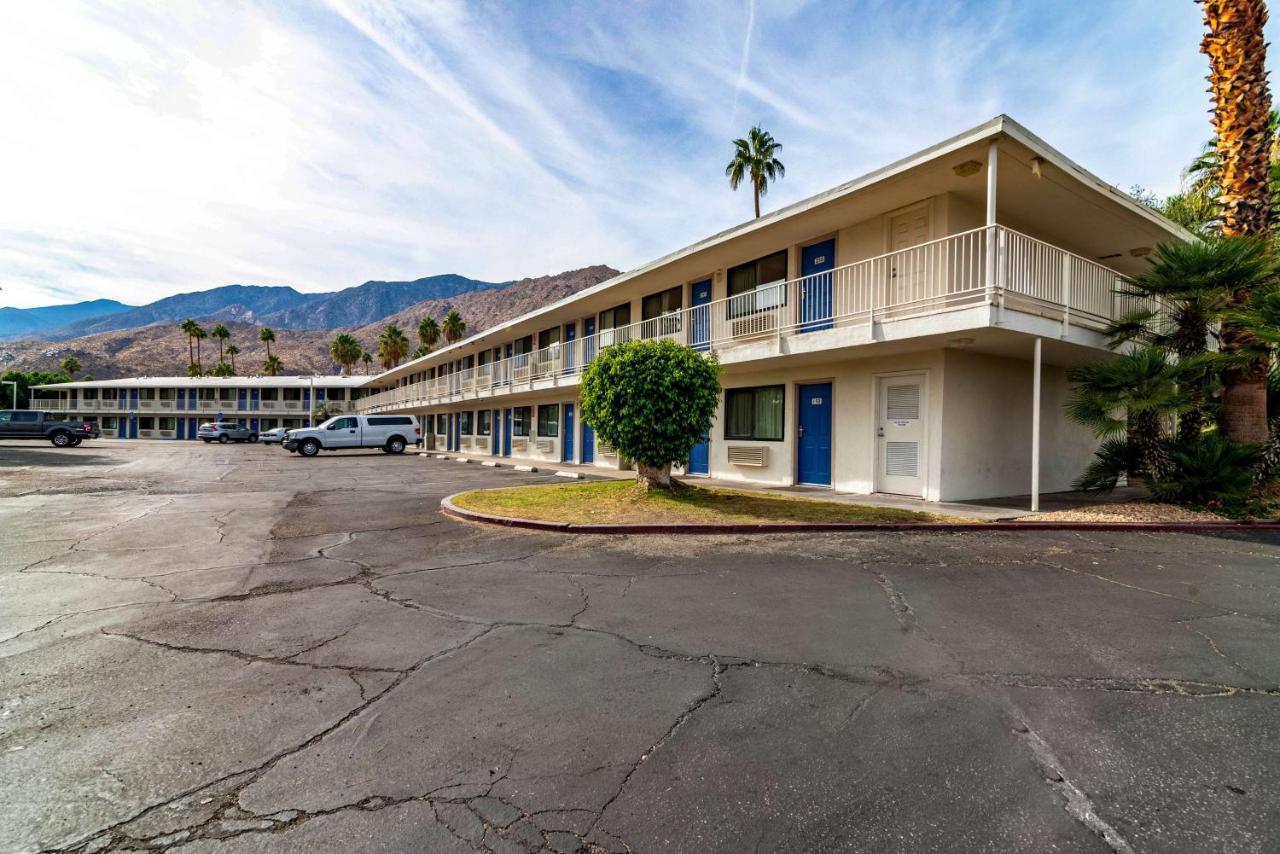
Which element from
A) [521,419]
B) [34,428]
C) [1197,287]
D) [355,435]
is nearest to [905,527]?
[1197,287]

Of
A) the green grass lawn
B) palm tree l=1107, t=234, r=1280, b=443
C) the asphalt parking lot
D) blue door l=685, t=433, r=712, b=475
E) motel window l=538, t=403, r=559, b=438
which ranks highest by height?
palm tree l=1107, t=234, r=1280, b=443

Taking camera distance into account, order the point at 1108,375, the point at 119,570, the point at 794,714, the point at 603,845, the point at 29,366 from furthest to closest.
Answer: the point at 29,366 < the point at 1108,375 < the point at 119,570 < the point at 794,714 < the point at 603,845

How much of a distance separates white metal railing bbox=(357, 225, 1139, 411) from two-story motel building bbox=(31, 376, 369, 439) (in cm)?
5539

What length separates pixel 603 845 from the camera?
7.19ft

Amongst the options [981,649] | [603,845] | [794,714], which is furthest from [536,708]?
[981,649]

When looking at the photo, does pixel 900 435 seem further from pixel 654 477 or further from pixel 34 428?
pixel 34 428

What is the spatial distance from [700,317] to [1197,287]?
10.6 metres

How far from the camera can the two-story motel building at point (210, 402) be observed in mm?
62219

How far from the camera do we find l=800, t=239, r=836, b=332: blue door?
44.4 ft

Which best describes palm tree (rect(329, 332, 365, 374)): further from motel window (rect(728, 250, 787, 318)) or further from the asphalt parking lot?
the asphalt parking lot

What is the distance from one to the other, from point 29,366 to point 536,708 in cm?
19647

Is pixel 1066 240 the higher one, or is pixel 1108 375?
pixel 1066 240

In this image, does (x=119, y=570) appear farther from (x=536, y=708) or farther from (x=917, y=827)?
(x=917, y=827)

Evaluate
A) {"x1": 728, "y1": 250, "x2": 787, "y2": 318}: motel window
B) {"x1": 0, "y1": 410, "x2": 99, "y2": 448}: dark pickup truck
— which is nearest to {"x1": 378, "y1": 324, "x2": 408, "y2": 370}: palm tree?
{"x1": 0, "y1": 410, "x2": 99, "y2": 448}: dark pickup truck
